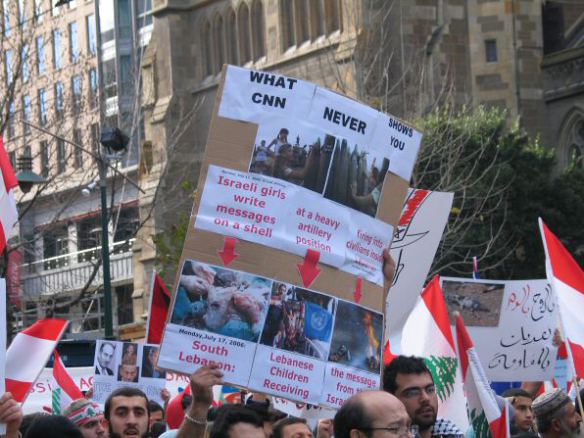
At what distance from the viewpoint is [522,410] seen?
1077 cm

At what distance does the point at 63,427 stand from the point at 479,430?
2.26 meters

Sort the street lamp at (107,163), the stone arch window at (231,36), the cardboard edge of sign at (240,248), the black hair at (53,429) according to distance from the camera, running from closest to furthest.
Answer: the black hair at (53,429) → the cardboard edge of sign at (240,248) → the street lamp at (107,163) → the stone arch window at (231,36)

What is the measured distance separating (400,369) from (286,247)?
71 cm

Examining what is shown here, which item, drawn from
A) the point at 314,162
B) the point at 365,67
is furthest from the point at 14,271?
the point at 314,162

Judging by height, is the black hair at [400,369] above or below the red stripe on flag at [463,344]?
below

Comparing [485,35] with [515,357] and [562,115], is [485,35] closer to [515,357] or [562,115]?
[562,115]

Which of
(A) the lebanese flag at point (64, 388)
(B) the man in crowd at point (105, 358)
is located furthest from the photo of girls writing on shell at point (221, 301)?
(B) the man in crowd at point (105, 358)

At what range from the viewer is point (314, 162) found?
7965mm

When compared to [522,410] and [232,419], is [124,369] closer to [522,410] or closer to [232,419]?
[522,410]

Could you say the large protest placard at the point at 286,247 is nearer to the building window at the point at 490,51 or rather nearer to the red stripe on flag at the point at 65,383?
the red stripe on flag at the point at 65,383

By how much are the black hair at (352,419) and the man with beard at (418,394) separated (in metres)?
1.09

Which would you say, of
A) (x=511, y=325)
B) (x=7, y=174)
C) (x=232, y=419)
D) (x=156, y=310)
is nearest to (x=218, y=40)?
(x=511, y=325)

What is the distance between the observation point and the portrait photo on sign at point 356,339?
7.90 m

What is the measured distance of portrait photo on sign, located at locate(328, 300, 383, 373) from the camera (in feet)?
25.9
